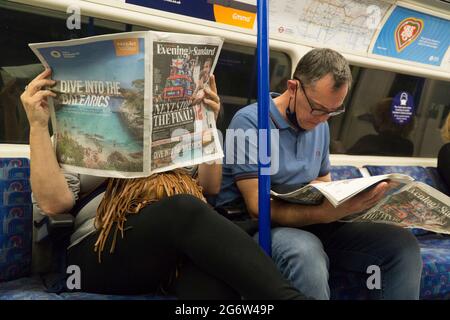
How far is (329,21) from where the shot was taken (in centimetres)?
321

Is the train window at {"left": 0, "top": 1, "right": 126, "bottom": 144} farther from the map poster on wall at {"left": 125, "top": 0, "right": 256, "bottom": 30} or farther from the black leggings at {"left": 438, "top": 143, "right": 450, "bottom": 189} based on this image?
the black leggings at {"left": 438, "top": 143, "right": 450, "bottom": 189}

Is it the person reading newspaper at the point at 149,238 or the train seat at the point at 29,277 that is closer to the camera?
the person reading newspaper at the point at 149,238

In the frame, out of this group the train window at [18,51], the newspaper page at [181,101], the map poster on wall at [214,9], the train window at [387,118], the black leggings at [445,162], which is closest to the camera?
the newspaper page at [181,101]

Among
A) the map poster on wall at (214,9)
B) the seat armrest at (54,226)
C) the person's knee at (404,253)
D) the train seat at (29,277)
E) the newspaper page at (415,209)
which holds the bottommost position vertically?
the train seat at (29,277)

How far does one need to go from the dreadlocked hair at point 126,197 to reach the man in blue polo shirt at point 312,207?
0.40 meters

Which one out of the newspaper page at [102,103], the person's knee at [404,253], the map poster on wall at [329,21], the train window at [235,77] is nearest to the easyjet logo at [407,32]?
the map poster on wall at [329,21]

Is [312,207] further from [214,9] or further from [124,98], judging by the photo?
[214,9]

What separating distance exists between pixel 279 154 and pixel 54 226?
3.23 ft

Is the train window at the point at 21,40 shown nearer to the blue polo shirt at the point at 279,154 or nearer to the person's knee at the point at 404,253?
the blue polo shirt at the point at 279,154

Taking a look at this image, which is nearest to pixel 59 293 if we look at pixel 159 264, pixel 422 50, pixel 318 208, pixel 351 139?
pixel 159 264

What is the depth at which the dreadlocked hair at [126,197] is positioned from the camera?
1.42 m

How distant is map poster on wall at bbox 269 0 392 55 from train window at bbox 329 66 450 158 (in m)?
0.35

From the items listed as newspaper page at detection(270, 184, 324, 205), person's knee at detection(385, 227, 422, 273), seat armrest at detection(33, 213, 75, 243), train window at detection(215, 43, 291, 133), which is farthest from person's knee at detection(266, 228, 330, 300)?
train window at detection(215, 43, 291, 133)

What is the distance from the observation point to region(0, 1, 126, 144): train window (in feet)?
6.90
